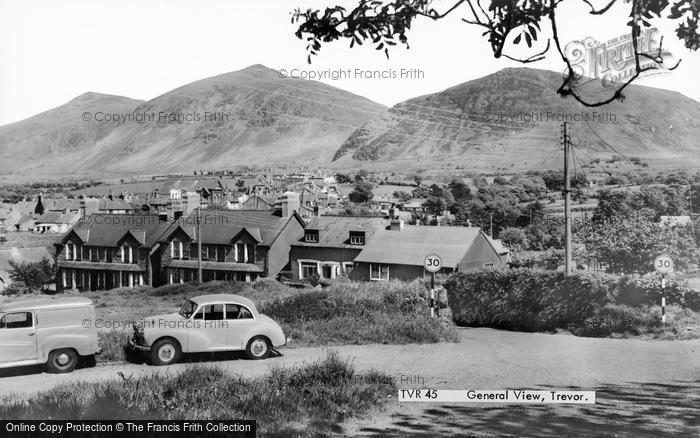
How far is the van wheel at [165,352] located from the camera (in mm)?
8594

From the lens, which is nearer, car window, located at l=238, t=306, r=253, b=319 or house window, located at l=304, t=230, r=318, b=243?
car window, located at l=238, t=306, r=253, b=319

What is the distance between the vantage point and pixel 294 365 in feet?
26.6

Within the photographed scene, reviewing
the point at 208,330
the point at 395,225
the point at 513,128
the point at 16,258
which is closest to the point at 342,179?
the point at 513,128

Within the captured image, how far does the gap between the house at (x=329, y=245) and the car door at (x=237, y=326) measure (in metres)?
5.14

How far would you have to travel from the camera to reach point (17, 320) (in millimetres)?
8250

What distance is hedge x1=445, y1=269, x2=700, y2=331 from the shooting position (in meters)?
14.4

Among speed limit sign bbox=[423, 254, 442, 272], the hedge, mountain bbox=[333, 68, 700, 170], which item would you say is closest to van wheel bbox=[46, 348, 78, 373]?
speed limit sign bbox=[423, 254, 442, 272]

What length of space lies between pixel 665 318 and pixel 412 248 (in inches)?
334

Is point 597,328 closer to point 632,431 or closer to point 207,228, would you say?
point 632,431

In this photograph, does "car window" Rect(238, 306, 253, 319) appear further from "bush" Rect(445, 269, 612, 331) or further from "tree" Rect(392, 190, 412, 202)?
"tree" Rect(392, 190, 412, 202)

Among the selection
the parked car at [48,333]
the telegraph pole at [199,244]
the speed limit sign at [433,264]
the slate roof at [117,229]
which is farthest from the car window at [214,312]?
the speed limit sign at [433,264]

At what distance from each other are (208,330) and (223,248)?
3.17 meters

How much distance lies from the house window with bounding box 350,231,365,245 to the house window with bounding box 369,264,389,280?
128cm

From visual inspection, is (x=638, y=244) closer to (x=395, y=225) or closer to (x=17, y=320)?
(x=395, y=225)
